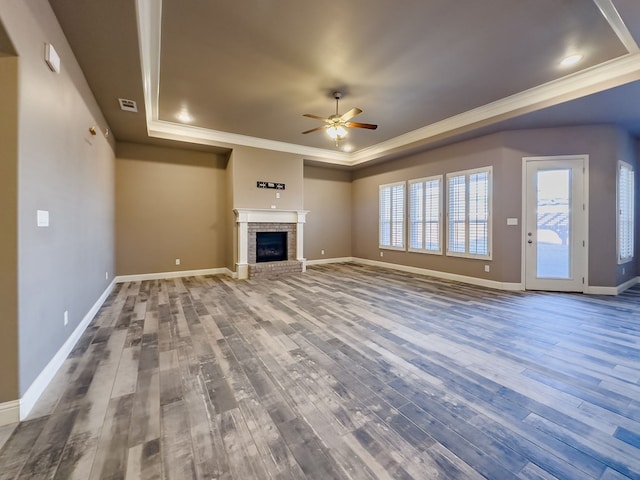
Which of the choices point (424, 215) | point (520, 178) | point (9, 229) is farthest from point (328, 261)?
point (9, 229)

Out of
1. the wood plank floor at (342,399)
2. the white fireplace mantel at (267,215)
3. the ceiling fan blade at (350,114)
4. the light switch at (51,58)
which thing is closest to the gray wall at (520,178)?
the wood plank floor at (342,399)

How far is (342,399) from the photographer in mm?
1906

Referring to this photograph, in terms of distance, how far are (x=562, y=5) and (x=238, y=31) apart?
3.14m

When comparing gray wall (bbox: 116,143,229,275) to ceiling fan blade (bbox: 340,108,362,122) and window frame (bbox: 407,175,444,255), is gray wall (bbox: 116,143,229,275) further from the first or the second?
window frame (bbox: 407,175,444,255)

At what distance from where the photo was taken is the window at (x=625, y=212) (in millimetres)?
4805

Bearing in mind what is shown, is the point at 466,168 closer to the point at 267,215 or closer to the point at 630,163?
the point at 630,163

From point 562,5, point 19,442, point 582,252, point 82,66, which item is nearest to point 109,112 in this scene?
point 82,66

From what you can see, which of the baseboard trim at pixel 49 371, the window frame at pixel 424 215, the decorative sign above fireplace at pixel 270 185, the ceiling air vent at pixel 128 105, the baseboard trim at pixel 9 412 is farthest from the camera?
the decorative sign above fireplace at pixel 270 185

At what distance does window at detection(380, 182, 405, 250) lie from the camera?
7148 millimetres

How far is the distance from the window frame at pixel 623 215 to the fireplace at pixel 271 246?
21.2ft

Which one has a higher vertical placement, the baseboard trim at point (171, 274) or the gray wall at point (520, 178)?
the gray wall at point (520, 178)

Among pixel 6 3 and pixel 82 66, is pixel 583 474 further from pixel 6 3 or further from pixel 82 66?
pixel 82 66

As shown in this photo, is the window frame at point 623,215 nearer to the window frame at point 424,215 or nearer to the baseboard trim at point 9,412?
the window frame at point 424,215

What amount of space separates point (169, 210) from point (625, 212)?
9.05 metres
